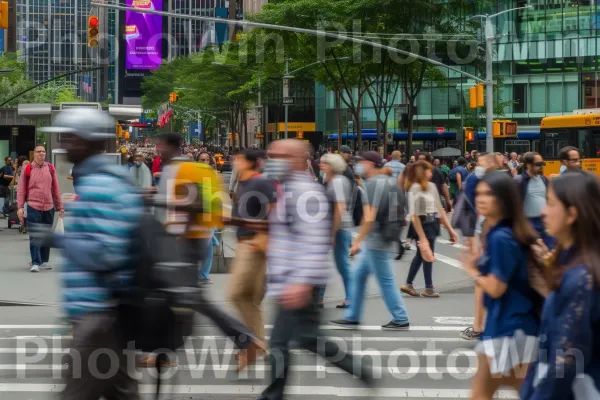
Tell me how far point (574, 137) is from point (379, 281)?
2503 centimetres

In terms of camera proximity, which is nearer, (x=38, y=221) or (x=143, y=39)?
(x=38, y=221)

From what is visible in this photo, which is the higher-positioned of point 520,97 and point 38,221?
point 520,97

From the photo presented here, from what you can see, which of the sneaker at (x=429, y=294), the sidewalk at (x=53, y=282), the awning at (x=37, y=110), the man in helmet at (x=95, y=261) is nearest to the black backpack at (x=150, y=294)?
the man in helmet at (x=95, y=261)

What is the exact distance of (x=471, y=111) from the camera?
7400 centimetres

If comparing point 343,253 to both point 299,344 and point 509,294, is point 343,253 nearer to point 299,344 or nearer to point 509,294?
point 299,344

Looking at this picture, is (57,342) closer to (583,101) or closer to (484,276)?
(484,276)

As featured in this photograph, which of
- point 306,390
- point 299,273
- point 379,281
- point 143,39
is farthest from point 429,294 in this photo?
point 143,39

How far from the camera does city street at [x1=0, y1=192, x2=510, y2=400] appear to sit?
7.86m

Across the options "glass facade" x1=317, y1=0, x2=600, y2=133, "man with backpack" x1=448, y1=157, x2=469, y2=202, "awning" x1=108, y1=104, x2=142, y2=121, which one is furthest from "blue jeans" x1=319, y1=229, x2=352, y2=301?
"glass facade" x1=317, y1=0, x2=600, y2=133

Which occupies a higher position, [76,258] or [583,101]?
[583,101]

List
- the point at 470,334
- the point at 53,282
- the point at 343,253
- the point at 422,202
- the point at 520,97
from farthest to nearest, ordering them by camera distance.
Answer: the point at 520,97
the point at 53,282
the point at 422,202
the point at 343,253
the point at 470,334

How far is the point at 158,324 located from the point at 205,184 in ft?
12.8

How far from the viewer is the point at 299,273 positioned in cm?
646

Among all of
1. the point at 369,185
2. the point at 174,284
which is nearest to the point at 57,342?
the point at 369,185
